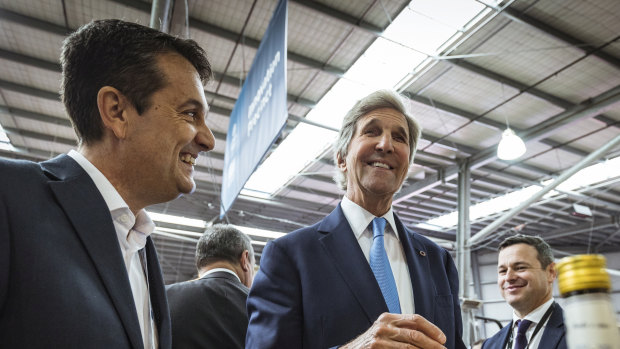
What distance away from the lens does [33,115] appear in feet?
29.8

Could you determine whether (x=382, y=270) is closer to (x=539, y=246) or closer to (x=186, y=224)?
(x=539, y=246)

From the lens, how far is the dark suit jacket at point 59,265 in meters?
0.84

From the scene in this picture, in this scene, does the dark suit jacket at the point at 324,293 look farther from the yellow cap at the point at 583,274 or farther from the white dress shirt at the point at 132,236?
the yellow cap at the point at 583,274

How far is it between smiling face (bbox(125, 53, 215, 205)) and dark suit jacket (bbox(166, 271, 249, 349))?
1.41 metres

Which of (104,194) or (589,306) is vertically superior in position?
(104,194)

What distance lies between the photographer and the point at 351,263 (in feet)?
4.81

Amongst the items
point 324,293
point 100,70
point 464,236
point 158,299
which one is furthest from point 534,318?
point 464,236

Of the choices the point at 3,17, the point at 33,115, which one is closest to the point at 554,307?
the point at 3,17

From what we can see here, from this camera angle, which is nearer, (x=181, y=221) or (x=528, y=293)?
(x=528, y=293)

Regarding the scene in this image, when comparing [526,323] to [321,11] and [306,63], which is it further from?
[306,63]

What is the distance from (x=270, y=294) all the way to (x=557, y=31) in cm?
652

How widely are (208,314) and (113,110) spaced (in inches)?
66.1

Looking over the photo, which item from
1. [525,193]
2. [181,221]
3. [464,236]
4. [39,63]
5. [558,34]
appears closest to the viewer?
[558,34]

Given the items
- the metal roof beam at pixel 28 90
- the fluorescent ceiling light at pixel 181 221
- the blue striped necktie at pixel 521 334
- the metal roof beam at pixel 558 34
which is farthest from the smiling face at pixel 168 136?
the fluorescent ceiling light at pixel 181 221
